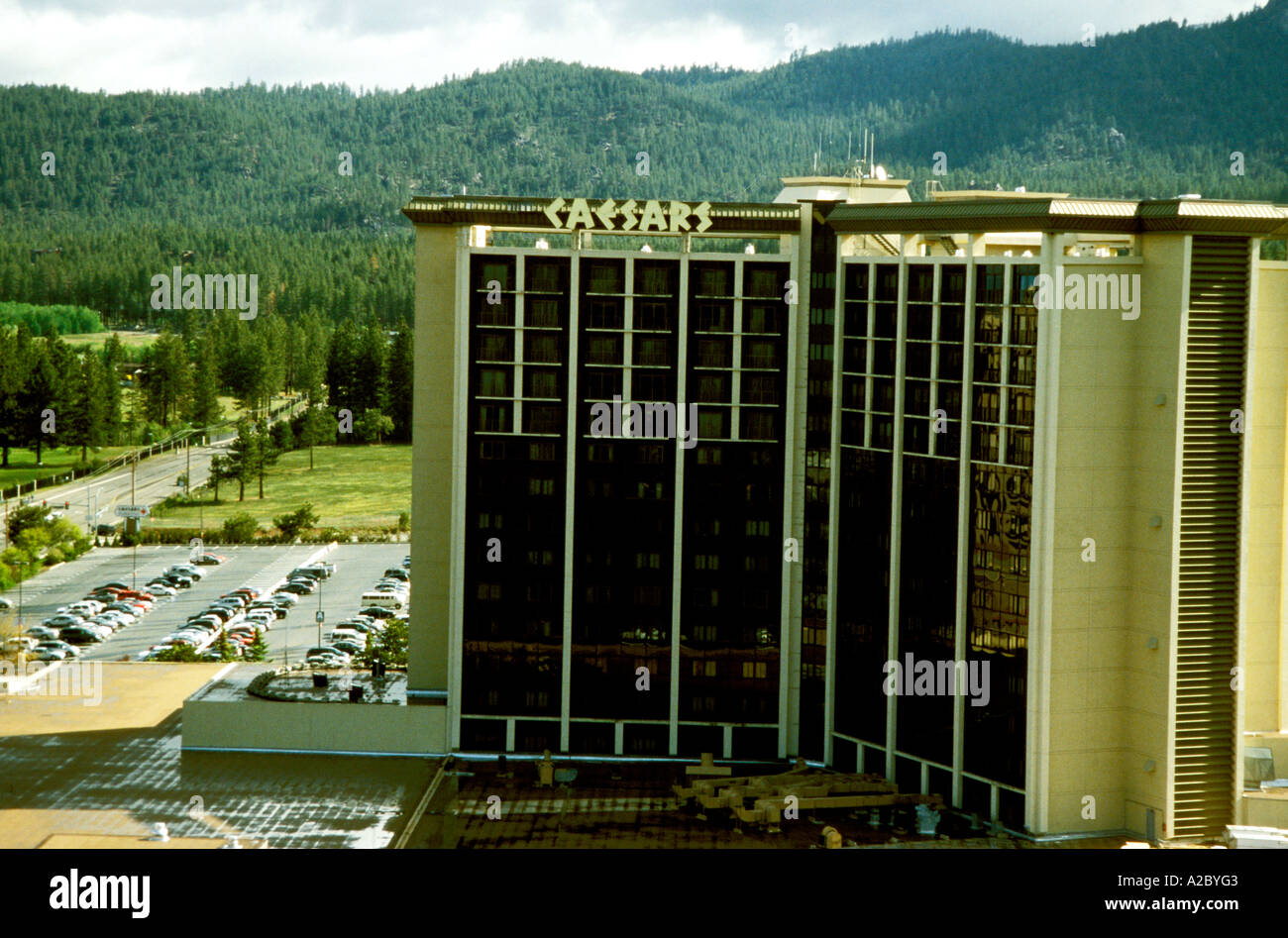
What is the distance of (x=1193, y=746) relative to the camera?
62.6 m

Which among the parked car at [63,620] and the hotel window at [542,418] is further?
the parked car at [63,620]

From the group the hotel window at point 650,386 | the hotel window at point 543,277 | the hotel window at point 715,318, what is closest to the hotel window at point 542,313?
the hotel window at point 543,277

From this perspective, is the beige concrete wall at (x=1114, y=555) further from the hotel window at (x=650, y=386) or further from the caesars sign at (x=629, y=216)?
the hotel window at (x=650, y=386)

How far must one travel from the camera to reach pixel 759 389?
241 feet

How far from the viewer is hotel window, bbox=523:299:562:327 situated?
242ft

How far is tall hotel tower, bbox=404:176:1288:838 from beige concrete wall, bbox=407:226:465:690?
0.15m

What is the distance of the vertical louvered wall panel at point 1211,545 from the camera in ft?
A: 203

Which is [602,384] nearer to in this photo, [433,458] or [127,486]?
[433,458]

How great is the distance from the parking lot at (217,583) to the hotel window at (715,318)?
1835 inches

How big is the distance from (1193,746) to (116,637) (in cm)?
7763

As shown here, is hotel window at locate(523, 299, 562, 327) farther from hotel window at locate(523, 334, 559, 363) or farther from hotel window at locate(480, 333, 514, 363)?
hotel window at locate(480, 333, 514, 363)

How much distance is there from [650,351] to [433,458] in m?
12.2

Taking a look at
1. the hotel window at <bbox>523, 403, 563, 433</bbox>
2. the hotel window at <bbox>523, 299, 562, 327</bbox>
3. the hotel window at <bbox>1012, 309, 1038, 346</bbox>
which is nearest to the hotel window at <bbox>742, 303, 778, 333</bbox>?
the hotel window at <bbox>523, 299, 562, 327</bbox>

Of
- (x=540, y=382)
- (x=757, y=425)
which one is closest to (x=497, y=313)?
(x=540, y=382)
